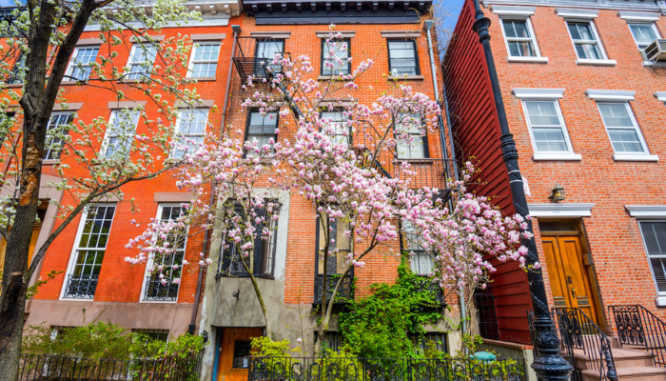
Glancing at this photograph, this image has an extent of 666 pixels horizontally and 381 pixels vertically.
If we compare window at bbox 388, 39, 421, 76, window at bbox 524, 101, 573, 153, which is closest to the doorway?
window at bbox 524, 101, 573, 153

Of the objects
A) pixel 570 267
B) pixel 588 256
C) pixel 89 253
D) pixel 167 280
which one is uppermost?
pixel 89 253

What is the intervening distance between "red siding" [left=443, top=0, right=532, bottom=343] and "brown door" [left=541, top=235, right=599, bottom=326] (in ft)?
3.52

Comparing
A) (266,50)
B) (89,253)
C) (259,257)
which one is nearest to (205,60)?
(266,50)

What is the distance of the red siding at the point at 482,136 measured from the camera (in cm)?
810

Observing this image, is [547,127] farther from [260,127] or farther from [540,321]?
[260,127]

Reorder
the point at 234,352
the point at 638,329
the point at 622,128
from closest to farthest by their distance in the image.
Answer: the point at 638,329 → the point at 234,352 → the point at 622,128

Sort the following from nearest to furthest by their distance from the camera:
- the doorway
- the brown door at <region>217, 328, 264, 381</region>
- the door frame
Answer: the door frame < the doorway < the brown door at <region>217, 328, 264, 381</region>

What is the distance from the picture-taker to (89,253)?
31.9ft

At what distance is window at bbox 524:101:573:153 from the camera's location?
9.32m

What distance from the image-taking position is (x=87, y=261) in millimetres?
9633

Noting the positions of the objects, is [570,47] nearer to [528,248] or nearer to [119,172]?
[528,248]

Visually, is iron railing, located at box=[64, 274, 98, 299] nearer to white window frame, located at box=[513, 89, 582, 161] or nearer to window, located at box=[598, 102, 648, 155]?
white window frame, located at box=[513, 89, 582, 161]

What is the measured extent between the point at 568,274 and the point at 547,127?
422 cm

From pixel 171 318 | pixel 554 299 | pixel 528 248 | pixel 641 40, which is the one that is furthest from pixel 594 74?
pixel 171 318
